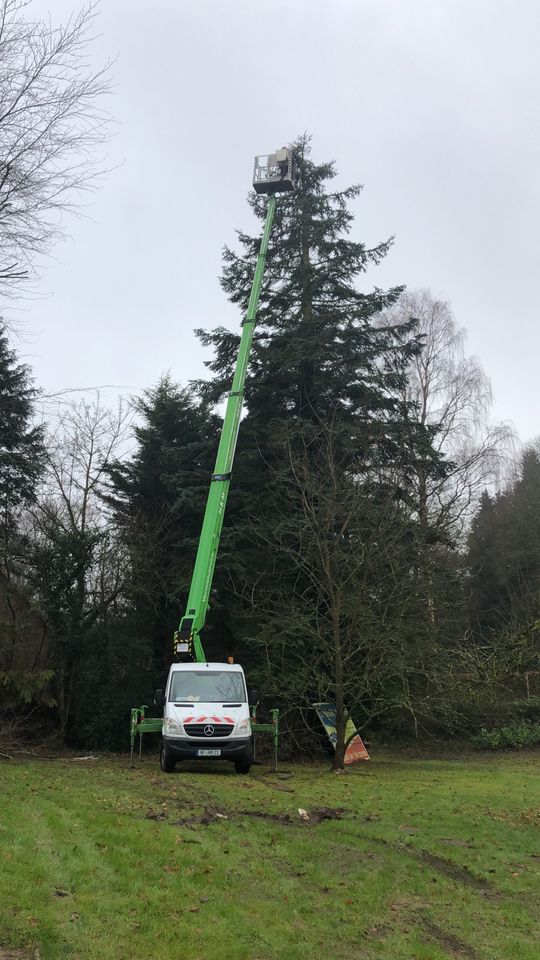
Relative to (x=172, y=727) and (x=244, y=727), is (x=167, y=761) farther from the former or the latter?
(x=244, y=727)

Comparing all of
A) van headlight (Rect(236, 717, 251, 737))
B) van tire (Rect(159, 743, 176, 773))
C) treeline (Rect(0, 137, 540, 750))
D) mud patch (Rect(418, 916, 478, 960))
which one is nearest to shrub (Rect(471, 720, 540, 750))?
treeline (Rect(0, 137, 540, 750))

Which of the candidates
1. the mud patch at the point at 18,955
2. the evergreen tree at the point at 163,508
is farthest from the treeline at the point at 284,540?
the mud patch at the point at 18,955

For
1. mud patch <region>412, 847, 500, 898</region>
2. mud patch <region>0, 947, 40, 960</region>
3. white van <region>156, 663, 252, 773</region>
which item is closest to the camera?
mud patch <region>0, 947, 40, 960</region>

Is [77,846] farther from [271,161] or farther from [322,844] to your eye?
[271,161]

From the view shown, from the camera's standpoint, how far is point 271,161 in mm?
21328

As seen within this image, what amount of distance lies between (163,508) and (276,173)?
11033mm

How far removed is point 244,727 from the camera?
14.1 metres

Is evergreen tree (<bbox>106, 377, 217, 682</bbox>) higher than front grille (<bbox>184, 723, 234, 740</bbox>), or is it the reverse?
evergreen tree (<bbox>106, 377, 217, 682</bbox>)

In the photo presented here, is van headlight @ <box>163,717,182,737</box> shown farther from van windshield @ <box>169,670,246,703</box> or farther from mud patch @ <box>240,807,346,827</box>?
mud patch @ <box>240,807,346,827</box>

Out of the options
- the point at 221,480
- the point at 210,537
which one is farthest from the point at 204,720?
the point at 221,480

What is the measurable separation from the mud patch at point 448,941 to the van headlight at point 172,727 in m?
8.49

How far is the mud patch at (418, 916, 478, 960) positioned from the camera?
5299mm

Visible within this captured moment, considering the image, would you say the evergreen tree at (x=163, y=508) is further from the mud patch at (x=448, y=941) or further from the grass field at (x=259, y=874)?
the mud patch at (x=448, y=941)

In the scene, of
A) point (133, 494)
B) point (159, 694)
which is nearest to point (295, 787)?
point (159, 694)
